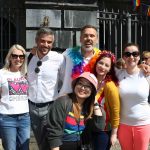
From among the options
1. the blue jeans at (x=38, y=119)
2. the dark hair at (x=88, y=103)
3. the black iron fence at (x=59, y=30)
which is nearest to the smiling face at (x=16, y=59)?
the blue jeans at (x=38, y=119)

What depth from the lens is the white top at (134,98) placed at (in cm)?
437

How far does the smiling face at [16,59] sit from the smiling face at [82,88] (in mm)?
1297

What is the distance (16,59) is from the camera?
15.8ft

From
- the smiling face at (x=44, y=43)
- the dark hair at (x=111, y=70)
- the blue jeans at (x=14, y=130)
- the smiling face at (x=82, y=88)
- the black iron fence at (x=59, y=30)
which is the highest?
the black iron fence at (x=59, y=30)

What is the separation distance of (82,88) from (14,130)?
139cm

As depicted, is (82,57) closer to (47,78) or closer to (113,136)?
(47,78)

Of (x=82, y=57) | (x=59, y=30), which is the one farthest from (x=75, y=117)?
(x=59, y=30)

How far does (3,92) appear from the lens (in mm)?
4727

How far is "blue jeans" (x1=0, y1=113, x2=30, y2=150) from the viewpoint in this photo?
4.72 m

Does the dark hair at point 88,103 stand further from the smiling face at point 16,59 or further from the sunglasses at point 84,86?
the smiling face at point 16,59

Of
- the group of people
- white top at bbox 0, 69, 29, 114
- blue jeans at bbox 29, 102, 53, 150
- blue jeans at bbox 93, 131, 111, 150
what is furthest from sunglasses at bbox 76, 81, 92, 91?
white top at bbox 0, 69, 29, 114

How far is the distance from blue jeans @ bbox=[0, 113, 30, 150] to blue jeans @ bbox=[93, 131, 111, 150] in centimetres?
111

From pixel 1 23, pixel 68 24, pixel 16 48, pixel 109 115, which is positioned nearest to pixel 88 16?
pixel 68 24

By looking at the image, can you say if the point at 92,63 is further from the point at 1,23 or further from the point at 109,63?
the point at 1,23
